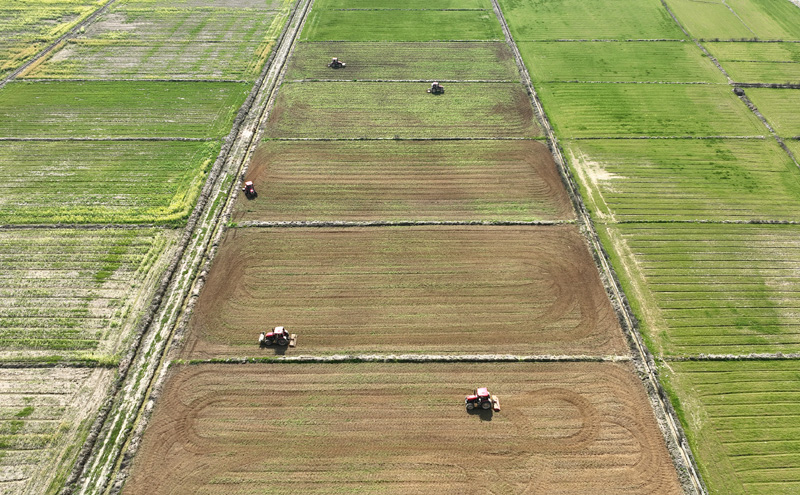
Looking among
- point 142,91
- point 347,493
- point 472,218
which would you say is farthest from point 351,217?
point 142,91

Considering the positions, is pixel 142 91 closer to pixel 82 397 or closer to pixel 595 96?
pixel 82 397

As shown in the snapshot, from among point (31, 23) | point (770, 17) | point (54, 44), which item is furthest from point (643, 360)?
point (31, 23)

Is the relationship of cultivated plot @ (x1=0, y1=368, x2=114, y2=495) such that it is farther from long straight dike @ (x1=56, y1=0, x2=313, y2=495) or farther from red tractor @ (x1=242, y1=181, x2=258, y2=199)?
red tractor @ (x1=242, y1=181, x2=258, y2=199)

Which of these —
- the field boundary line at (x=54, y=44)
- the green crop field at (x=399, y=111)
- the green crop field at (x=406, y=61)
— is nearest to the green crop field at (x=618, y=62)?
the green crop field at (x=406, y=61)

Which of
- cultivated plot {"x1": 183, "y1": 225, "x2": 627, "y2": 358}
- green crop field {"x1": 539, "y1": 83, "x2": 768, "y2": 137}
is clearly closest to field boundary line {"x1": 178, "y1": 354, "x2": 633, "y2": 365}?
cultivated plot {"x1": 183, "y1": 225, "x2": 627, "y2": 358}

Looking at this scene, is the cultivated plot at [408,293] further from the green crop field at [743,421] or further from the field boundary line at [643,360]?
the green crop field at [743,421]

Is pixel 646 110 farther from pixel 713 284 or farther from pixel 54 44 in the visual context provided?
pixel 54 44
